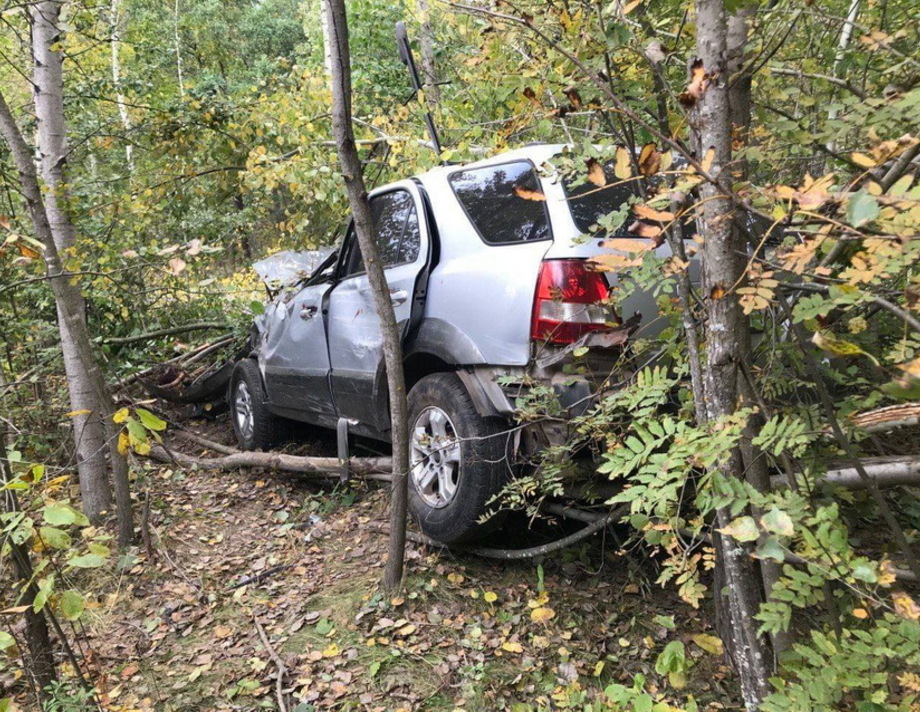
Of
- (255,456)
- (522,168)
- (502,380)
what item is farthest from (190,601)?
(522,168)

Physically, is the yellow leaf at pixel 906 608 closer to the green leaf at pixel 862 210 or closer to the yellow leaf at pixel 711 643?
the green leaf at pixel 862 210

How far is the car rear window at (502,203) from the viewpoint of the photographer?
319 centimetres

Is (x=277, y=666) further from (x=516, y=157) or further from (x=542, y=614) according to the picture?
(x=516, y=157)

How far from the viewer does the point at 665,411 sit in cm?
289

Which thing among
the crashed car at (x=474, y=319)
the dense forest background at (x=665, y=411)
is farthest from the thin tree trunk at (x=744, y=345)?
the crashed car at (x=474, y=319)

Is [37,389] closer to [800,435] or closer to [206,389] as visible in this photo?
[206,389]

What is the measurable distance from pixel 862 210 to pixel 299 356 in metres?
4.24

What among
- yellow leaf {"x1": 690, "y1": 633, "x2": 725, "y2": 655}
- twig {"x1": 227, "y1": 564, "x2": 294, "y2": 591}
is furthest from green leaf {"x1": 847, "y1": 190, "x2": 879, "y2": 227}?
twig {"x1": 227, "y1": 564, "x2": 294, "y2": 591}

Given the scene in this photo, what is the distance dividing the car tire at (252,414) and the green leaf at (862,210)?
5008 mm

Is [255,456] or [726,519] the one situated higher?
[726,519]

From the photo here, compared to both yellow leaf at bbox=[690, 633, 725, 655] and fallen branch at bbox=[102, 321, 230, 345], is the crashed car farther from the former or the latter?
fallen branch at bbox=[102, 321, 230, 345]

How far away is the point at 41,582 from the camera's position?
216cm

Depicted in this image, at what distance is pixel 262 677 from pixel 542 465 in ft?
5.54

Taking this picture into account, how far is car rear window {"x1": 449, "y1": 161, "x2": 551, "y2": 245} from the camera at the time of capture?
3.19m
